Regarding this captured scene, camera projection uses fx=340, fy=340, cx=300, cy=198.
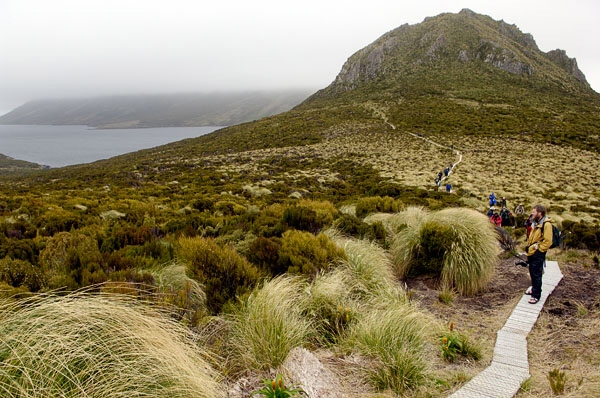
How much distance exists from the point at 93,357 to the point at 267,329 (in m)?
1.53

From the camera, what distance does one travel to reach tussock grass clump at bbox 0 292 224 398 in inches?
84.0

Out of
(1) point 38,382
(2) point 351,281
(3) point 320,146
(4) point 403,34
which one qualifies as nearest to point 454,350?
(2) point 351,281

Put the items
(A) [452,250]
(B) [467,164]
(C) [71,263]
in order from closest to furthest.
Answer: (C) [71,263] → (A) [452,250] → (B) [467,164]

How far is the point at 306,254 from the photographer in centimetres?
564

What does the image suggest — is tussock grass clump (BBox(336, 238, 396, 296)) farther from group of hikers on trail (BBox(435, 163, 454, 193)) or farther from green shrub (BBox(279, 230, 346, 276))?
group of hikers on trail (BBox(435, 163, 454, 193))

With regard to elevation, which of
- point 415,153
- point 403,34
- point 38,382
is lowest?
point 415,153

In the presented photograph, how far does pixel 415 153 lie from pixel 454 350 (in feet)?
120

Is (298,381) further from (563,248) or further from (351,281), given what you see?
(563,248)

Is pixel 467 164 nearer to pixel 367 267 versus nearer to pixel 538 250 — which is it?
pixel 538 250

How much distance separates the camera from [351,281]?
530cm

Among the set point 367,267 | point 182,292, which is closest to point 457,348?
point 367,267

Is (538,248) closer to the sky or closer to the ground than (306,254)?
closer to the ground

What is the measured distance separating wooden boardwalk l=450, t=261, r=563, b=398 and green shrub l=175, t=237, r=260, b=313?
8.84 ft

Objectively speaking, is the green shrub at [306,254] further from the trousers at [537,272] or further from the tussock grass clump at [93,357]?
the trousers at [537,272]
